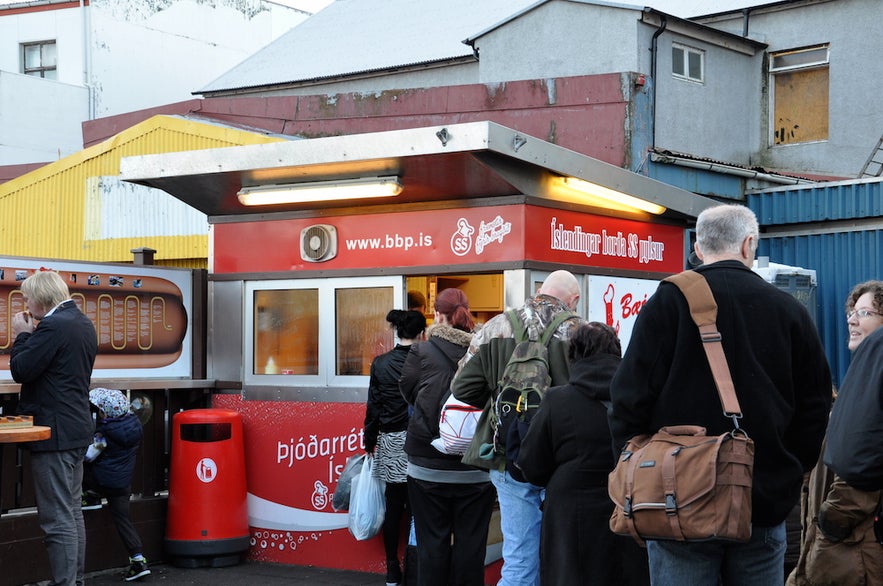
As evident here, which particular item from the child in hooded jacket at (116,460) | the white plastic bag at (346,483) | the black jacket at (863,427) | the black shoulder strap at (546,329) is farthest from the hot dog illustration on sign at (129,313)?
the black jacket at (863,427)

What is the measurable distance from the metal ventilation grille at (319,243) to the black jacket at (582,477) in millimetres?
4005

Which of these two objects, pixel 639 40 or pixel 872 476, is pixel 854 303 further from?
pixel 639 40

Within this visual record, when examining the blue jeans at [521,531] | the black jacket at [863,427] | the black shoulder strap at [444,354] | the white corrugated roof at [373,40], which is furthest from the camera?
the white corrugated roof at [373,40]

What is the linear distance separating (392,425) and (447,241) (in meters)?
1.38

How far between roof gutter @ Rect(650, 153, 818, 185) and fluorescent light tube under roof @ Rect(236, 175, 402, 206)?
6.57 m

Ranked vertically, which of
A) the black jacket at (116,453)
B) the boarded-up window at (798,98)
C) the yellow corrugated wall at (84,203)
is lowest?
the black jacket at (116,453)

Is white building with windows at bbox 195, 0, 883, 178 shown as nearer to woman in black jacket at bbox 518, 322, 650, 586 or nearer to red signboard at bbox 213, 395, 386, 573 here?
red signboard at bbox 213, 395, 386, 573

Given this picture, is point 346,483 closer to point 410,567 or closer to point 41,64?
point 410,567

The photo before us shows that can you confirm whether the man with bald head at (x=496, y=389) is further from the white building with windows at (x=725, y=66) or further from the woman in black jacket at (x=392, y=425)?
the white building with windows at (x=725, y=66)

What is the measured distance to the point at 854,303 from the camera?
17.1 feet

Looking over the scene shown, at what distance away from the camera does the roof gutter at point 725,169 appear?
45.5ft

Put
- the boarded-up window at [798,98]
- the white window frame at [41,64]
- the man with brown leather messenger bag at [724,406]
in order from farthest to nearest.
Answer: the white window frame at [41,64]
the boarded-up window at [798,98]
the man with brown leather messenger bag at [724,406]

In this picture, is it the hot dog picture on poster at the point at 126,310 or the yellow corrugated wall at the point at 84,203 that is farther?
the yellow corrugated wall at the point at 84,203

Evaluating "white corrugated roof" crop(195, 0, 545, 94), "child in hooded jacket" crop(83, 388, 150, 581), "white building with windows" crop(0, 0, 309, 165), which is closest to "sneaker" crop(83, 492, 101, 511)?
"child in hooded jacket" crop(83, 388, 150, 581)
